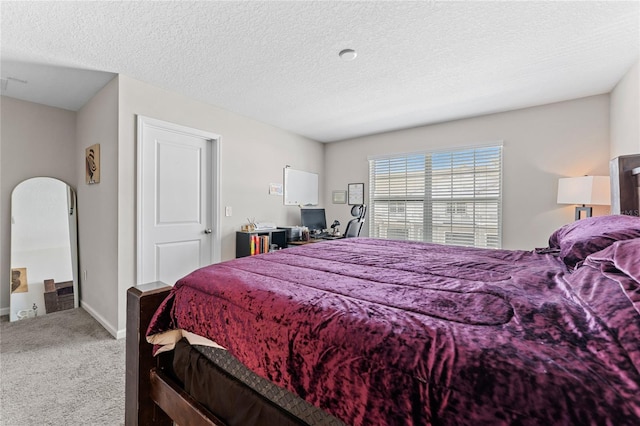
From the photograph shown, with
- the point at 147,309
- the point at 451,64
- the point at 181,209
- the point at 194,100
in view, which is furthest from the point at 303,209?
the point at 147,309

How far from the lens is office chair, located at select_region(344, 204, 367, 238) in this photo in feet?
14.3

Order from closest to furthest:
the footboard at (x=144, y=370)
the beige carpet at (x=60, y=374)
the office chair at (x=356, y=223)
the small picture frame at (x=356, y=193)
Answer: the footboard at (x=144, y=370) → the beige carpet at (x=60, y=374) → the office chair at (x=356, y=223) → the small picture frame at (x=356, y=193)

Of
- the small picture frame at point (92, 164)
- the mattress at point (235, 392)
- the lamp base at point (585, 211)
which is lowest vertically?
the mattress at point (235, 392)

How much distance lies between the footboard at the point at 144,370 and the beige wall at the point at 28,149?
314cm

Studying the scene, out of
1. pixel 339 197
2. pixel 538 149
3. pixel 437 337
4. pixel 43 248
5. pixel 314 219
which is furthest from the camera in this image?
pixel 339 197

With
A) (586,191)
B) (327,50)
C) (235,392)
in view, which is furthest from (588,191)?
(235,392)

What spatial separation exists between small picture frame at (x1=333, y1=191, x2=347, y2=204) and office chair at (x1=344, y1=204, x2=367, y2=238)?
1.50 feet

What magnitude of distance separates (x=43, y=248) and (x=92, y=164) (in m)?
1.16

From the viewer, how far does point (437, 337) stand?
660 mm

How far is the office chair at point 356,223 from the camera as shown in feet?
14.3

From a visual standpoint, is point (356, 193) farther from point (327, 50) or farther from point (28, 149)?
point (28, 149)

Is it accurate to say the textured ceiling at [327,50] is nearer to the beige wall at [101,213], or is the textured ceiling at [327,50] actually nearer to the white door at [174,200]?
the beige wall at [101,213]

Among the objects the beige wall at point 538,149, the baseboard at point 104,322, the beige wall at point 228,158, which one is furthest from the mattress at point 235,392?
the beige wall at point 538,149

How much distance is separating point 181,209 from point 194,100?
128 centimetres
